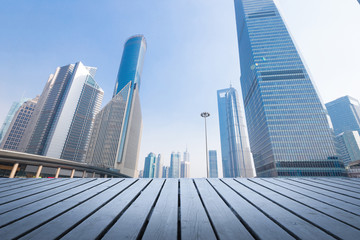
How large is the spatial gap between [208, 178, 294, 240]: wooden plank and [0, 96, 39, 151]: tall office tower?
183 meters

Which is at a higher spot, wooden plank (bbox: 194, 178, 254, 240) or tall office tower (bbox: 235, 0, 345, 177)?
tall office tower (bbox: 235, 0, 345, 177)

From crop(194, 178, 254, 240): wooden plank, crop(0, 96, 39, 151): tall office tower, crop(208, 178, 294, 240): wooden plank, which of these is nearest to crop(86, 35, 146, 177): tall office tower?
crop(0, 96, 39, 151): tall office tower

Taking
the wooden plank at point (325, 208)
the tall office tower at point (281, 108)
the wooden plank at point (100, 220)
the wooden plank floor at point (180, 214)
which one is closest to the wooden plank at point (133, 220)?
the wooden plank floor at point (180, 214)

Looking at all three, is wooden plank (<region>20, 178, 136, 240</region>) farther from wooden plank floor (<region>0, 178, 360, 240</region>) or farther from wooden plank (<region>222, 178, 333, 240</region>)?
wooden plank (<region>222, 178, 333, 240</region>)

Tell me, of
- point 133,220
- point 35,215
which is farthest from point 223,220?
point 35,215

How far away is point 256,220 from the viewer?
2199mm

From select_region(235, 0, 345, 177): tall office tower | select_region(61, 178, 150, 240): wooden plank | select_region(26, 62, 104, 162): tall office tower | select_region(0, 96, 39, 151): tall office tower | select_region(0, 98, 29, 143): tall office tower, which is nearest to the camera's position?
select_region(61, 178, 150, 240): wooden plank

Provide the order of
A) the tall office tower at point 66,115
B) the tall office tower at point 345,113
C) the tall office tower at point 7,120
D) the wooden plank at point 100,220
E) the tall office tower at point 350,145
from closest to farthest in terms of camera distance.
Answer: the wooden plank at point 100,220
the tall office tower at point 66,115
the tall office tower at point 350,145
the tall office tower at point 345,113
the tall office tower at point 7,120

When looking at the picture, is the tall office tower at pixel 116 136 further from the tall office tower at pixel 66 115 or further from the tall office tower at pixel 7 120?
the tall office tower at pixel 7 120

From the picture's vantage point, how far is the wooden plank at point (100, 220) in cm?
175

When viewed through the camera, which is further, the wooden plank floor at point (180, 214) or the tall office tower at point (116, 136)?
the tall office tower at point (116, 136)

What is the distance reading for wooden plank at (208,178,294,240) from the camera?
1.82 metres

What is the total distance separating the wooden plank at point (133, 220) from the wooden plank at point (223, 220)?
0.99m

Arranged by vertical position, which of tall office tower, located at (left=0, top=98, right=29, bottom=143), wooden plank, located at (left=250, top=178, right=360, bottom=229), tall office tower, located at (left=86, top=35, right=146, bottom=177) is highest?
tall office tower, located at (left=0, top=98, right=29, bottom=143)
